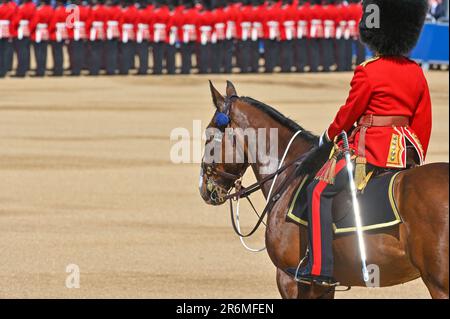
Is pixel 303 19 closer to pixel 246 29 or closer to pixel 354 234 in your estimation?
pixel 246 29

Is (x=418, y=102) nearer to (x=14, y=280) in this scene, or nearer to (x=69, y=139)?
(x=14, y=280)

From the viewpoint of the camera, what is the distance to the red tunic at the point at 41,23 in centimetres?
1986

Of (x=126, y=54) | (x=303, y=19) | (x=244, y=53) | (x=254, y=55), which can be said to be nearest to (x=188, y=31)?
(x=126, y=54)

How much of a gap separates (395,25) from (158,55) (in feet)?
51.6

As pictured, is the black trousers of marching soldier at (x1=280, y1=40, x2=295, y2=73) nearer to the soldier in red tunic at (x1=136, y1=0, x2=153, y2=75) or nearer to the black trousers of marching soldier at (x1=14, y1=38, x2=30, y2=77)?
the soldier in red tunic at (x1=136, y1=0, x2=153, y2=75)

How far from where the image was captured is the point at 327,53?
22.7 m

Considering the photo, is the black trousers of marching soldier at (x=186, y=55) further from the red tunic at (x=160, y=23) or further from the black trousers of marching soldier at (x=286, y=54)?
the black trousers of marching soldier at (x=286, y=54)

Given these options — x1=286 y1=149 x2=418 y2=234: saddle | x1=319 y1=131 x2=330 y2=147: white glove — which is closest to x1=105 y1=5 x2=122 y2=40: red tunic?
x1=319 y1=131 x2=330 y2=147: white glove

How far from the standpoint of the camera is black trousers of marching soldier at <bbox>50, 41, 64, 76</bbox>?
67.2ft

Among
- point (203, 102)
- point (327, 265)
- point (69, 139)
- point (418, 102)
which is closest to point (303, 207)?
A: point (327, 265)

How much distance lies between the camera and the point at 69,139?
14.3m

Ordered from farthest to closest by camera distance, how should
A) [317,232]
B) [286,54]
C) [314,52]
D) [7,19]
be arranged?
[314,52], [286,54], [7,19], [317,232]

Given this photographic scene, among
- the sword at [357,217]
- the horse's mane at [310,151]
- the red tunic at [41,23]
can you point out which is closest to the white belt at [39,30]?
the red tunic at [41,23]

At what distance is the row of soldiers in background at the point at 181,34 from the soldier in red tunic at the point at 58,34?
0.05 feet
